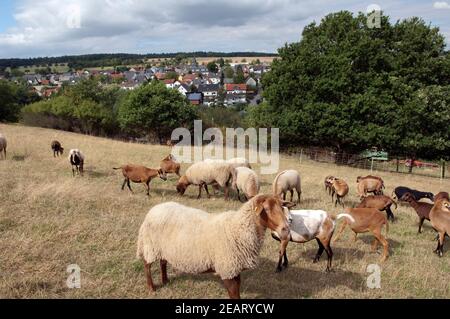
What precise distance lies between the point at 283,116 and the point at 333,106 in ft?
13.0

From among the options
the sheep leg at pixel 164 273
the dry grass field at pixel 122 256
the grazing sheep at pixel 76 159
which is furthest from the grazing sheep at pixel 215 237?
the grazing sheep at pixel 76 159

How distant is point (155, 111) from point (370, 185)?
109 ft

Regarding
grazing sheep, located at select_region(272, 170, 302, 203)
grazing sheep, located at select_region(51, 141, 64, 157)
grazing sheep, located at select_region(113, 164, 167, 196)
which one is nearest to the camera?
grazing sheep, located at select_region(272, 170, 302, 203)

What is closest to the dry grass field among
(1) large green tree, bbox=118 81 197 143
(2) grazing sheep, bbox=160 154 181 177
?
(2) grazing sheep, bbox=160 154 181 177

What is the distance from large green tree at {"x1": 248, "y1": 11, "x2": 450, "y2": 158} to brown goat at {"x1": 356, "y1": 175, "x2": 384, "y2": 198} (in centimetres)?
1331

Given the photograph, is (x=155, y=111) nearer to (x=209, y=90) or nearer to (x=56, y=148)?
(x=56, y=148)

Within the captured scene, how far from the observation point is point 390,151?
27.7m

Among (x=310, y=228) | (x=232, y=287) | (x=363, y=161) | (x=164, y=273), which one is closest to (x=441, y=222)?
(x=310, y=228)

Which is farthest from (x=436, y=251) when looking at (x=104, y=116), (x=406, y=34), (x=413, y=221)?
(x=104, y=116)

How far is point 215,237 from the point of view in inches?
229

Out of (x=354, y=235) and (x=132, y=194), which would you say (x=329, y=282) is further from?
(x=132, y=194)

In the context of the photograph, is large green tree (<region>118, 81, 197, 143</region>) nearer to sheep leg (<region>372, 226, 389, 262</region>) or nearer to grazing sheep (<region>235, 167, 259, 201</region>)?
grazing sheep (<region>235, 167, 259, 201</region>)

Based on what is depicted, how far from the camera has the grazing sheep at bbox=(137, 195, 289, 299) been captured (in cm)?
554

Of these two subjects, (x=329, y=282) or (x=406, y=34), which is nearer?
(x=329, y=282)
